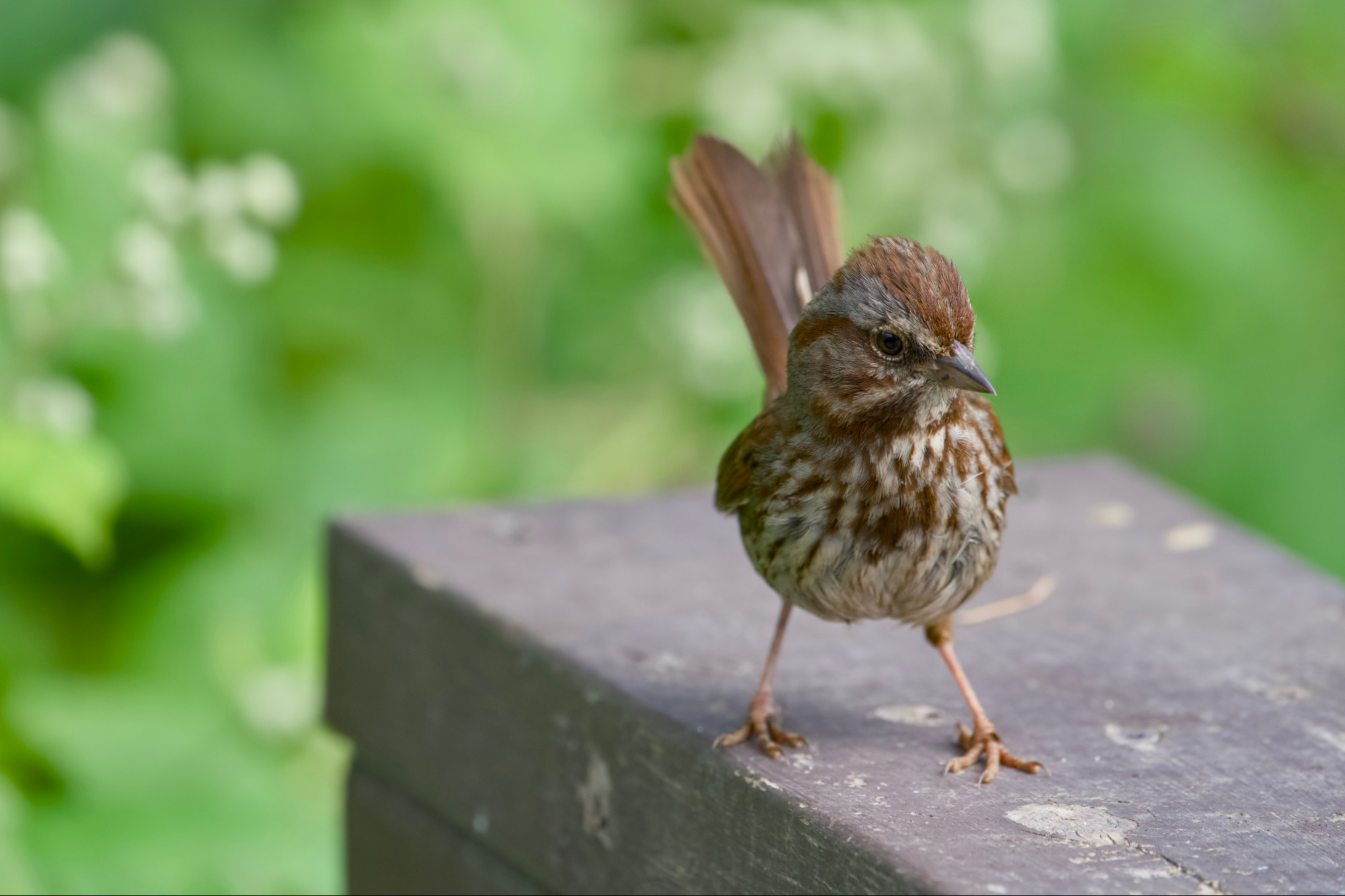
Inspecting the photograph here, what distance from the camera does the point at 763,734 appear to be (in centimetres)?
195

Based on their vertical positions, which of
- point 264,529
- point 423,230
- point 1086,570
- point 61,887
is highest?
point 423,230

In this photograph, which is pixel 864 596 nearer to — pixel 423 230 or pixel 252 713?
pixel 252 713

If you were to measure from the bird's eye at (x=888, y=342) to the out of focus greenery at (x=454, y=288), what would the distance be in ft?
4.47

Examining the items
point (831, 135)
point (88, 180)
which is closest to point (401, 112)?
point (88, 180)

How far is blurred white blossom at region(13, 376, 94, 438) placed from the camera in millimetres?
2678

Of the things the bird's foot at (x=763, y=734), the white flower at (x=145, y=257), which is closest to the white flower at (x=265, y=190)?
the white flower at (x=145, y=257)

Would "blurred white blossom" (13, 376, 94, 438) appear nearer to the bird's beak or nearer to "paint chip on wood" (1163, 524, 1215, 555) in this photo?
the bird's beak

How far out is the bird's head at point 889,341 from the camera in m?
1.77

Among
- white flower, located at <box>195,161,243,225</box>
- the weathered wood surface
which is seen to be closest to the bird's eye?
the weathered wood surface

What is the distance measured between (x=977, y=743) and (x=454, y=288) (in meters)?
2.29

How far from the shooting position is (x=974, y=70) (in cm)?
374

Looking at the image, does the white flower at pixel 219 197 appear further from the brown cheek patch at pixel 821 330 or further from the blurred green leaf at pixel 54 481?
the brown cheek patch at pixel 821 330

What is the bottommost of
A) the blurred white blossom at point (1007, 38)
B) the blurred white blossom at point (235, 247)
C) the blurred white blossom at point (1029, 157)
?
the blurred white blossom at point (235, 247)

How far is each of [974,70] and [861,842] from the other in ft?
7.87
